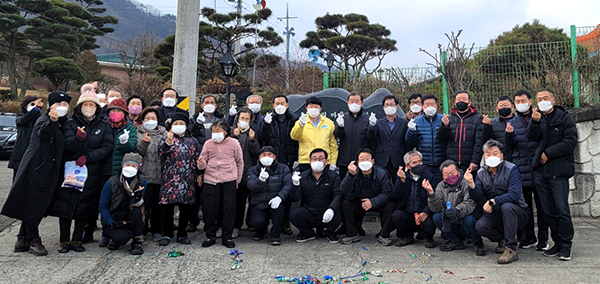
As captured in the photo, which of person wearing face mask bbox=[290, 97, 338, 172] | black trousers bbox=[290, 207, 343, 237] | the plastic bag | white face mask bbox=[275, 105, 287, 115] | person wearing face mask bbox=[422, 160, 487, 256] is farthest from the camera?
white face mask bbox=[275, 105, 287, 115]

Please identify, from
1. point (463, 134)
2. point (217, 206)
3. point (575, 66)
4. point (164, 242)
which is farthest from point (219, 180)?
point (575, 66)

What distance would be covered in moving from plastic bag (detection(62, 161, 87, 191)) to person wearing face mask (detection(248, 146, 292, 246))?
6.08ft

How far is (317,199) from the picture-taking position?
539 centimetres

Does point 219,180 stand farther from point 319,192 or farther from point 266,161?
point 319,192

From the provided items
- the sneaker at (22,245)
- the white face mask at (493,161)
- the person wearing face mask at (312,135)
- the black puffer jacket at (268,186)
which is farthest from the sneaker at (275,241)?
the sneaker at (22,245)

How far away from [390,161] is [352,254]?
4.87 feet

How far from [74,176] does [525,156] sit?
5.01 m

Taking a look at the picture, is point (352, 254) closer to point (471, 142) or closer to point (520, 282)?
point (520, 282)

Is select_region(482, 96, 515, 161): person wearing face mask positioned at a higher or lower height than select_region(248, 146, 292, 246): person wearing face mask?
higher

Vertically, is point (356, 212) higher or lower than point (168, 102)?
lower

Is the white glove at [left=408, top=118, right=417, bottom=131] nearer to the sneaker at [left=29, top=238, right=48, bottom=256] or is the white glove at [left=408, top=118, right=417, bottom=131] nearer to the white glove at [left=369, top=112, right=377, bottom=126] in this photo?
the white glove at [left=369, top=112, right=377, bottom=126]

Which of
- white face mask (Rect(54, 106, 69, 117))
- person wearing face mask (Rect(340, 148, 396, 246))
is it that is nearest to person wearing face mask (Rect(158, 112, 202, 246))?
white face mask (Rect(54, 106, 69, 117))

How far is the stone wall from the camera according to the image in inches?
256

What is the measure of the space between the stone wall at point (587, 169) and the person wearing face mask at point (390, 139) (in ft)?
9.87
